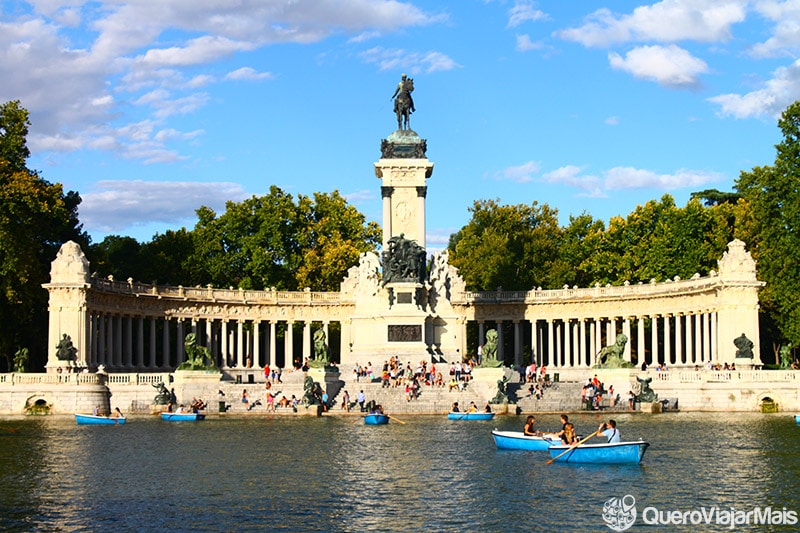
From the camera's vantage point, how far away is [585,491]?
93.7 feet

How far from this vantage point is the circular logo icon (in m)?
24.1

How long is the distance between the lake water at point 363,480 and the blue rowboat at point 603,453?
17.0 inches

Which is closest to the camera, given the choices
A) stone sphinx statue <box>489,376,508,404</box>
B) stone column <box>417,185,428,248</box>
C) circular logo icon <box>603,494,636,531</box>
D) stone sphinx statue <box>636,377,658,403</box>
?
circular logo icon <box>603,494,636,531</box>

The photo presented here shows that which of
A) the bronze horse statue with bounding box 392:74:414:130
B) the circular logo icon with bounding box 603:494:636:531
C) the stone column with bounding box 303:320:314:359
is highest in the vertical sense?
the bronze horse statue with bounding box 392:74:414:130

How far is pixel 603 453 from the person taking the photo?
33344 millimetres

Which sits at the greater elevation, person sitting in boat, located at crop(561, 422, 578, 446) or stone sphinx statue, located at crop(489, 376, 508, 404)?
stone sphinx statue, located at crop(489, 376, 508, 404)

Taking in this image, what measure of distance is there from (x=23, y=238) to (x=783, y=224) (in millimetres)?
44423

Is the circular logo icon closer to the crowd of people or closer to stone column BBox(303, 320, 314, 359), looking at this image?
the crowd of people

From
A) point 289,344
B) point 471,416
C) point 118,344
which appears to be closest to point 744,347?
point 471,416

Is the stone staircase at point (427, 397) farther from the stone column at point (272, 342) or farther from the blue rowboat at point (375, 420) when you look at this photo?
the stone column at point (272, 342)

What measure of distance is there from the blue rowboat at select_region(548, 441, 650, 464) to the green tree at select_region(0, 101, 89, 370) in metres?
42.0

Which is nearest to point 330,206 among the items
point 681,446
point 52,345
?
point 52,345

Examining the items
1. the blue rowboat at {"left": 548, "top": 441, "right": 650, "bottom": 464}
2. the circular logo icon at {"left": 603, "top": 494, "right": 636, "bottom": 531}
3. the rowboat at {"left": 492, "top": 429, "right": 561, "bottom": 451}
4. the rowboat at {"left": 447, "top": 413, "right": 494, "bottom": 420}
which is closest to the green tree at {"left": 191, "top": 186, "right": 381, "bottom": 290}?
the rowboat at {"left": 447, "top": 413, "right": 494, "bottom": 420}

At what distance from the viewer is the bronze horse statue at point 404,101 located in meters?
76.5
